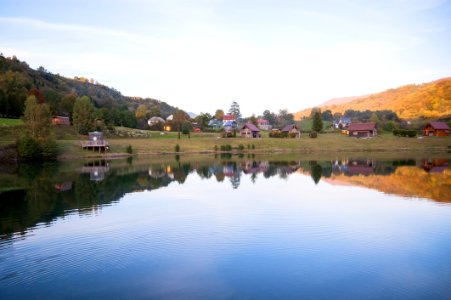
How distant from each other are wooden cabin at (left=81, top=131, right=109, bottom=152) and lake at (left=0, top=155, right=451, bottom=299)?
135 ft

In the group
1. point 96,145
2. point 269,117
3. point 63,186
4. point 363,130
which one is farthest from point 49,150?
point 269,117

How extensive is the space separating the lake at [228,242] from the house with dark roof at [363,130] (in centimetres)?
7541

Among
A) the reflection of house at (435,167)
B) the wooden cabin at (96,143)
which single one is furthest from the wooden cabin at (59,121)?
the reflection of house at (435,167)

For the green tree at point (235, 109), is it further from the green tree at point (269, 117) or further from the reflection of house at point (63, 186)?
the reflection of house at point (63, 186)

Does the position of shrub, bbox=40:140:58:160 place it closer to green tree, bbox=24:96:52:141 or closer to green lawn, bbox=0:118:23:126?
green tree, bbox=24:96:52:141

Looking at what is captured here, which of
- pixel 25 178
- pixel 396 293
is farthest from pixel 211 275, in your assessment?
pixel 25 178

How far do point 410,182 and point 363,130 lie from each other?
74715 millimetres

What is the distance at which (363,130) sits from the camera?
108062mm

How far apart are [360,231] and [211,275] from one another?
922 centimetres

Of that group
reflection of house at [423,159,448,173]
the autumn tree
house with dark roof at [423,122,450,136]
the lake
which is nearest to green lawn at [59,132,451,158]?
house with dark roof at [423,122,450,136]

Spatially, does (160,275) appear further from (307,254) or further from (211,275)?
(307,254)

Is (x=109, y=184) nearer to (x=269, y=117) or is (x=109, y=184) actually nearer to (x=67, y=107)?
(x=67, y=107)

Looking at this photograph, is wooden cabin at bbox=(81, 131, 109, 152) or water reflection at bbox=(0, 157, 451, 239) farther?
wooden cabin at bbox=(81, 131, 109, 152)

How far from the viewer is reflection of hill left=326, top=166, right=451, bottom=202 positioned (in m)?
30.7
